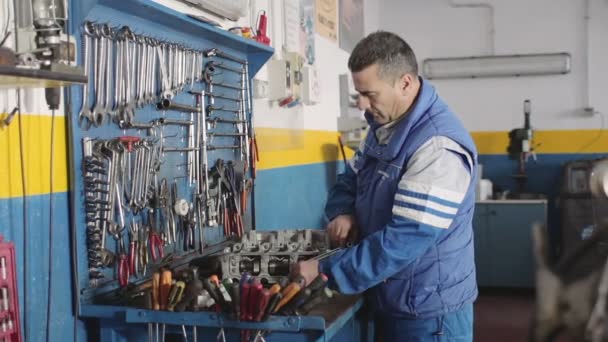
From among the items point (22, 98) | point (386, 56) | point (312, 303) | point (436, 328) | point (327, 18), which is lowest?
point (436, 328)

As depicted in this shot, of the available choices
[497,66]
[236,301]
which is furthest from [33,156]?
[497,66]

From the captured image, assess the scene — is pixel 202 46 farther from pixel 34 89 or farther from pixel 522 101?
pixel 522 101

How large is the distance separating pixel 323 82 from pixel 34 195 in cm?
234

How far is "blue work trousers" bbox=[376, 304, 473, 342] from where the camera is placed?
71.4 inches

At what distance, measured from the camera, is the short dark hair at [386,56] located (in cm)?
182

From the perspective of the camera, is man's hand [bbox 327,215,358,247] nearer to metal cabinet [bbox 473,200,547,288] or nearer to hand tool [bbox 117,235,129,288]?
hand tool [bbox 117,235,129,288]

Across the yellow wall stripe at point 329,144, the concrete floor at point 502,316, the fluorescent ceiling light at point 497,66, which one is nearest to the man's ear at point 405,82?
the yellow wall stripe at point 329,144

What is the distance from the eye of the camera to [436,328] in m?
1.81

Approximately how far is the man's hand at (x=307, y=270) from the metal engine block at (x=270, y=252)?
14 cm

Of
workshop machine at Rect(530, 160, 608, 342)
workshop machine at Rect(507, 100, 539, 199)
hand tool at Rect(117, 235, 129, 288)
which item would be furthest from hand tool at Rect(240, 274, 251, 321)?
workshop machine at Rect(507, 100, 539, 199)

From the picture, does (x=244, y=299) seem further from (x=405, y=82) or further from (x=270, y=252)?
(x=405, y=82)

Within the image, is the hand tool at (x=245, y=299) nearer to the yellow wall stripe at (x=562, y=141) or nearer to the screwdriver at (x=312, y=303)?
the screwdriver at (x=312, y=303)

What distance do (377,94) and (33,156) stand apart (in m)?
0.86

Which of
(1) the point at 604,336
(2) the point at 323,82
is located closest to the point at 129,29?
(1) the point at 604,336
